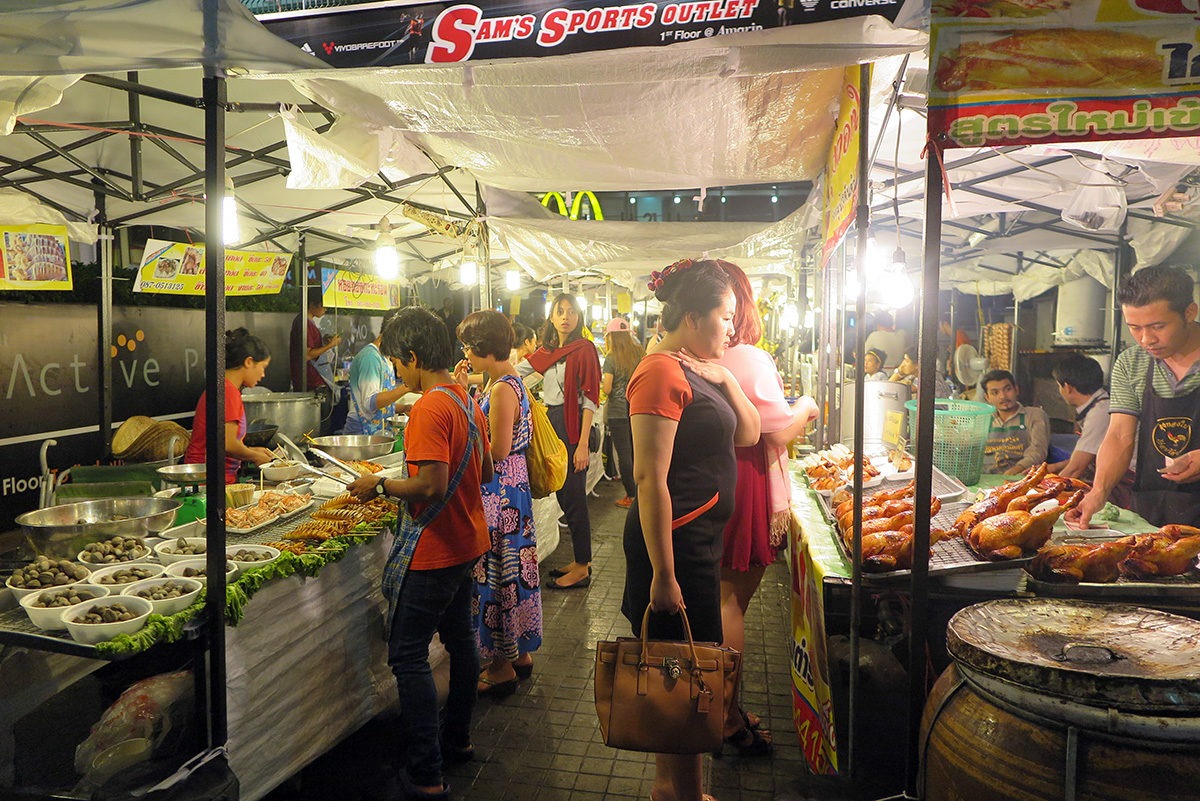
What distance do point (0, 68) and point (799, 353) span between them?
8.30m

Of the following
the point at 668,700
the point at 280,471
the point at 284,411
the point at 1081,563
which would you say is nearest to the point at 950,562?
the point at 1081,563

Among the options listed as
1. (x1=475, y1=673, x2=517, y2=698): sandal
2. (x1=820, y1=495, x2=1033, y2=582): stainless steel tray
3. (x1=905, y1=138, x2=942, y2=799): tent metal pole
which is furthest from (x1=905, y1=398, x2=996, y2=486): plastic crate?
(x1=475, y1=673, x2=517, y2=698): sandal

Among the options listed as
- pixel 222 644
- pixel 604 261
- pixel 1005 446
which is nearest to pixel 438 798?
pixel 222 644

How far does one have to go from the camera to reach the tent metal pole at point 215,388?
8.63 ft

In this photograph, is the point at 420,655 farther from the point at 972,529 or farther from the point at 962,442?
the point at 962,442

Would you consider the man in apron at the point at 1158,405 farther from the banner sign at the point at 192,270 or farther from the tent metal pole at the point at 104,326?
the tent metal pole at the point at 104,326

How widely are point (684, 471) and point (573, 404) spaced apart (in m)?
3.85

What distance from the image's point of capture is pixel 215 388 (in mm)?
2715

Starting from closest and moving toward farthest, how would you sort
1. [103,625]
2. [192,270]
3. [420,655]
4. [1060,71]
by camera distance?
[1060,71] → [103,625] → [420,655] → [192,270]

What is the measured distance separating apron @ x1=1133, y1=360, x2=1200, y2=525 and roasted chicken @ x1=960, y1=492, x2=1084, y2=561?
4.39 ft

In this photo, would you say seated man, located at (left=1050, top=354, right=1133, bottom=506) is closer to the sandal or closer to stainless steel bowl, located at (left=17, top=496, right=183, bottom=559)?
the sandal

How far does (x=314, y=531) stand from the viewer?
3.67 meters

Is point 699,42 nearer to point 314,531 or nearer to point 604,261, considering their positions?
point 314,531

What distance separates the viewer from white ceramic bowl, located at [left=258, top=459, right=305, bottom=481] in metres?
4.69
